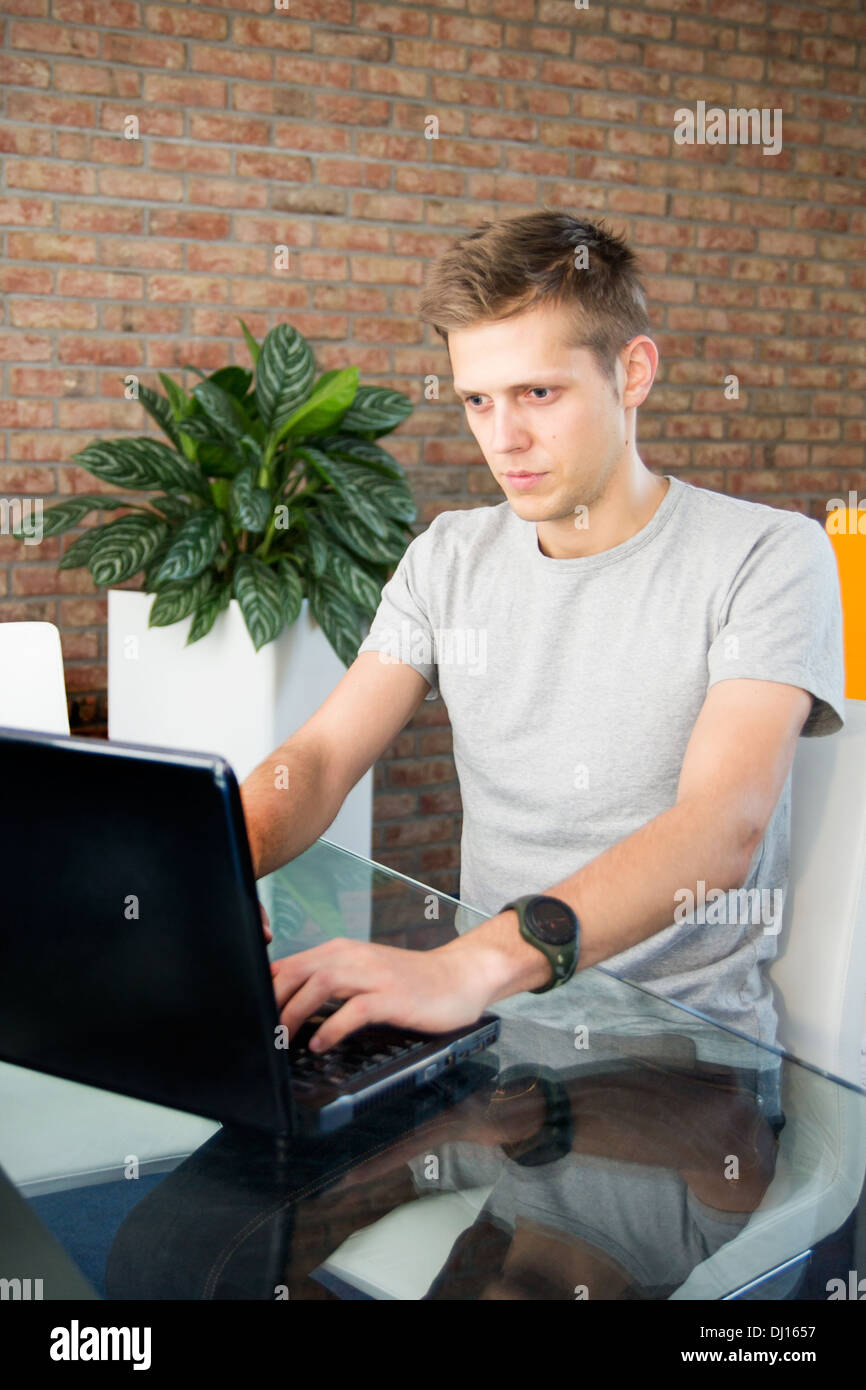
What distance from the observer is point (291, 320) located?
11.7ft

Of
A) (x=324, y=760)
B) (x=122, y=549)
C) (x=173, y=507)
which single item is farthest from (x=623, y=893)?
(x=173, y=507)

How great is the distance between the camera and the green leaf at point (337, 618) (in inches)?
115

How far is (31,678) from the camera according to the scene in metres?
1.97

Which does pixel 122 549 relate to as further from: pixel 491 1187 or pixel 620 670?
pixel 491 1187

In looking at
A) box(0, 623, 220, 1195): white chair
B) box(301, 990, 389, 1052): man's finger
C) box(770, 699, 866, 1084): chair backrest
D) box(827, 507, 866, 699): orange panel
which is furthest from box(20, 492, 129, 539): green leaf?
box(301, 990, 389, 1052): man's finger

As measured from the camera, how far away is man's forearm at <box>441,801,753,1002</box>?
41.1 inches

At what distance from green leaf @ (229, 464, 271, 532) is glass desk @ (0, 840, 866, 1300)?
6.12 ft

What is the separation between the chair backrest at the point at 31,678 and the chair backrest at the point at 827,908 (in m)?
1.11

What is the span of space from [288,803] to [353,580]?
4.91 ft

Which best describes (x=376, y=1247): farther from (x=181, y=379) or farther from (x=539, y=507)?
(x=181, y=379)

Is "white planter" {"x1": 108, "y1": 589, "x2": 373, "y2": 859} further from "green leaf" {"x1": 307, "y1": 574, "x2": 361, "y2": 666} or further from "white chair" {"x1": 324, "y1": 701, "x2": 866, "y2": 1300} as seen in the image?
"white chair" {"x1": 324, "y1": 701, "x2": 866, "y2": 1300}

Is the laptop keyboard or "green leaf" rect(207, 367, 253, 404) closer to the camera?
the laptop keyboard

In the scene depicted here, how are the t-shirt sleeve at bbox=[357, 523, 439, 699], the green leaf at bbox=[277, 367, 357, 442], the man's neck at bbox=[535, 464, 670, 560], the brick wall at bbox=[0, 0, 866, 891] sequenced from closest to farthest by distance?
1. the man's neck at bbox=[535, 464, 670, 560]
2. the t-shirt sleeve at bbox=[357, 523, 439, 699]
3. the green leaf at bbox=[277, 367, 357, 442]
4. the brick wall at bbox=[0, 0, 866, 891]

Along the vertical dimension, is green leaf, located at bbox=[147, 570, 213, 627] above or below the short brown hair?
below
